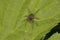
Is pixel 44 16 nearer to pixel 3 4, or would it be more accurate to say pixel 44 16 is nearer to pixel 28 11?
pixel 28 11

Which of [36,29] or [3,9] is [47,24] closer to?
[36,29]

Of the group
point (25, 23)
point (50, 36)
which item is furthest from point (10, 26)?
point (50, 36)

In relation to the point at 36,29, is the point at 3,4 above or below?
above

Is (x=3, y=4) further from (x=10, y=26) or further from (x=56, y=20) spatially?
(x=56, y=20)

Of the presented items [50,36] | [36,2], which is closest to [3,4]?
[36,2]

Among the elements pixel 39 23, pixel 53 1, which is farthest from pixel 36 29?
pixel 53 1
